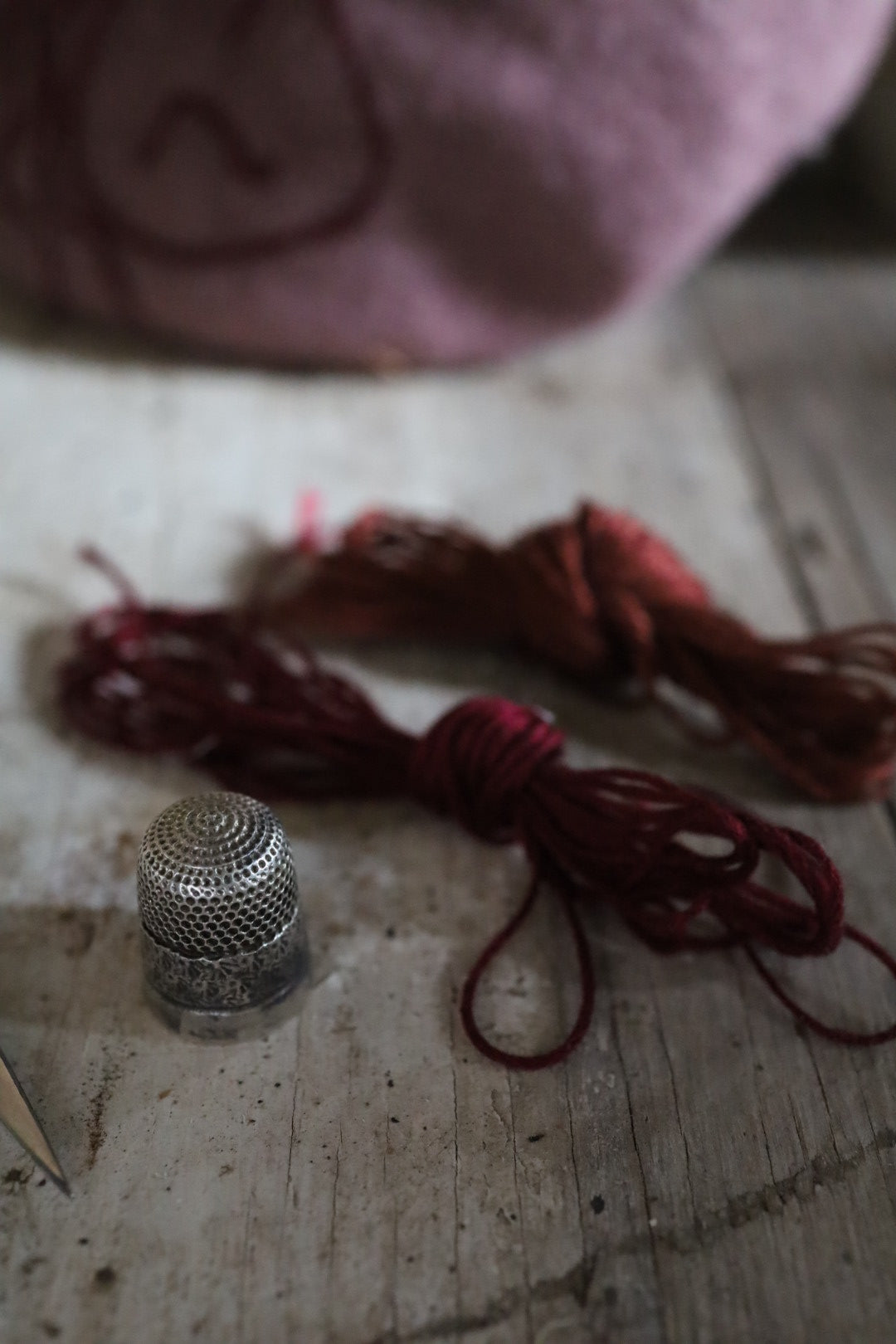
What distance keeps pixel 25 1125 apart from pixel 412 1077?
165 millimetres

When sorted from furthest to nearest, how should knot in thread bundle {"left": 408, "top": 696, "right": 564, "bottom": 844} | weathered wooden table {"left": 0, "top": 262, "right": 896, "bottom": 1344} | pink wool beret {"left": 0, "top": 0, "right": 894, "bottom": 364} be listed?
pink wool beret {"left": 0, "top": 0, "right": 894, "bottom": 364}
knot in thread bundle {"left": 408, "top": 696, "right": 564, "bottom": 844}
weathered wooden table {"left": 0, "top": 262, "right": 896, "bottom": 1344}

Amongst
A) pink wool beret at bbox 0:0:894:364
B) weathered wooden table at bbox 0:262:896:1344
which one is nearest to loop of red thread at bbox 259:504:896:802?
weathered wooden table at bbox 0:262:896:1344

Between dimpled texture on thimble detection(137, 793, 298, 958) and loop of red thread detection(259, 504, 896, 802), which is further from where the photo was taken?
loop of red thread detection(259, 504, 896, 802)

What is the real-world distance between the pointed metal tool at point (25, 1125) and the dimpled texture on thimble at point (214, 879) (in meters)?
0.08

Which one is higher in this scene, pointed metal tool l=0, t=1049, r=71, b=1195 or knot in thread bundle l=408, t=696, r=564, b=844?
knot in thread bundle l=408, t=696, r=564, b=844

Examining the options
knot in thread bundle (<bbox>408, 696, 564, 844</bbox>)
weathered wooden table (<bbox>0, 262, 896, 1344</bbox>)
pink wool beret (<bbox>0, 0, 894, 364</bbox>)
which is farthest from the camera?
pink wool beret (<bbox>0, 0, 894, 364</bbox>)

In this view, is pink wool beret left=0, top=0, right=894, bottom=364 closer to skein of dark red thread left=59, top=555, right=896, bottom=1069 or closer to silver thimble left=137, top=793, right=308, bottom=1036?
skein of dark red thread left=59, top=555, right=896, bottom=1069

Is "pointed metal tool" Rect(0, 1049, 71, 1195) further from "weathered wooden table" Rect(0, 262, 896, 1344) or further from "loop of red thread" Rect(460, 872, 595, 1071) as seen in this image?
"loop of red thread" Rect(460, 872, 595, 1071)

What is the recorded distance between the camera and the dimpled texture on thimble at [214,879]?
517 millimetres

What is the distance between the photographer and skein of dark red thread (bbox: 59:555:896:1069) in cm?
56

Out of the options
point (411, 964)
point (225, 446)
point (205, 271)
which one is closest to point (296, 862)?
point (411, 964)

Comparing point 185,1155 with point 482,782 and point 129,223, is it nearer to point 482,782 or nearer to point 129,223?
point 482,782

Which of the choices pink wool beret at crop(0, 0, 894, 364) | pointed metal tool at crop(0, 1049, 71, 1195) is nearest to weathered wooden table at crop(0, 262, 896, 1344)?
pointed metal tool at crop(0, 1049, 71, 1195)

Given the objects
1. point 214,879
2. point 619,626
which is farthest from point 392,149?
point 214,879
